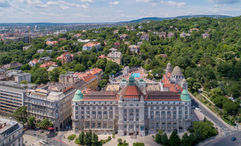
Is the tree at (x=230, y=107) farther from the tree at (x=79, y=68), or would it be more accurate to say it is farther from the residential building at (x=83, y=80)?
the tree at (x=79, y=68)

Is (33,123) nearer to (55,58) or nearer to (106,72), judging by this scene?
(106,72)

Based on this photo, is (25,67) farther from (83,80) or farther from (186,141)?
(186,141)

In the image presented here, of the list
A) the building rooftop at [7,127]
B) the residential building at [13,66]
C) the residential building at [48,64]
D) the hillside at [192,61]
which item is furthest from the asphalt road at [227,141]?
the residential building at [13,66]

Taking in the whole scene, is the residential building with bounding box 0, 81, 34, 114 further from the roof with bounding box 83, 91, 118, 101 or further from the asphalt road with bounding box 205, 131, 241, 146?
the asphalt road with bounding box 205, 131, 241, 146

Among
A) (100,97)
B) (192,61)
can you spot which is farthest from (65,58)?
(100,97)

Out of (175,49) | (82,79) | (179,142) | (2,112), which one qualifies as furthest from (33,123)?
(175,49)

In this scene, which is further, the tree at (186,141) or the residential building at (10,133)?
the tree at (186,141)
